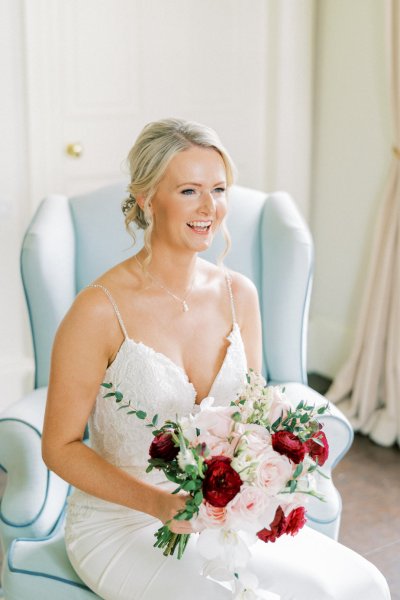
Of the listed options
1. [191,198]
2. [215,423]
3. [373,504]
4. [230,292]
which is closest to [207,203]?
[191,198]

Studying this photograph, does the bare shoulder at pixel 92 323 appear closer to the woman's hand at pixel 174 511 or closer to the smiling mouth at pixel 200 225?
the smiling mouth at pixel 200 225

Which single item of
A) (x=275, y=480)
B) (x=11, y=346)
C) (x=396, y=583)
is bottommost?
→ (x=396, y=583)

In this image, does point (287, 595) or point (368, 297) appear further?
point (368, 297)

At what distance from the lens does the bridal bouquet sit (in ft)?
5.56

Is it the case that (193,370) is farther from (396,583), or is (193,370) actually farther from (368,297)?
(368,297)

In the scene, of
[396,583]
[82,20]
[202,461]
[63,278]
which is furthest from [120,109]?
[202,461]

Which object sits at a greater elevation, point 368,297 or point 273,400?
point 273,400

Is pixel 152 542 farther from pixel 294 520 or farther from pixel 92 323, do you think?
pixel 92 323

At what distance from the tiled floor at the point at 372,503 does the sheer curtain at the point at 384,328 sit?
0.12 metres

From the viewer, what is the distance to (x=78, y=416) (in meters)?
2.02

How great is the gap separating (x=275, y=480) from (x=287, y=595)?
1.13 feet

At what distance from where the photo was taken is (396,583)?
285 centimetres

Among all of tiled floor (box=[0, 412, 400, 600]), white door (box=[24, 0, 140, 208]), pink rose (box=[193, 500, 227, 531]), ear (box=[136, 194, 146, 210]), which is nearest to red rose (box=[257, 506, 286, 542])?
pink rose (box=[193, 500, 227, 531])

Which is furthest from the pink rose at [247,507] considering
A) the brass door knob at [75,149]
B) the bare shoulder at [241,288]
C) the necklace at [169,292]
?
the brass door knob at [75,149]
